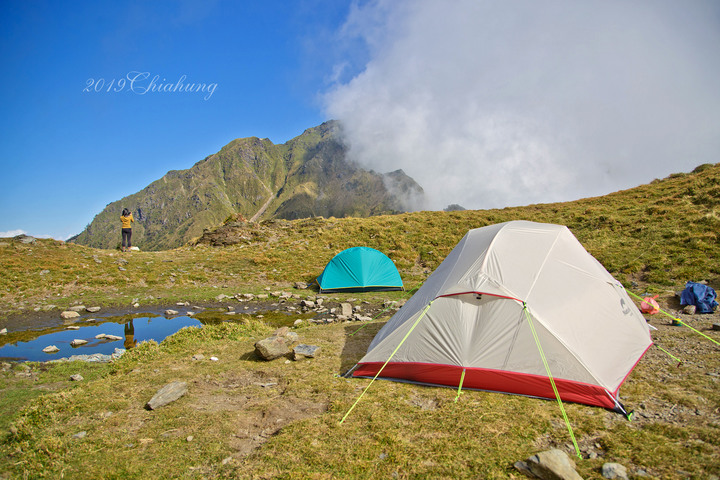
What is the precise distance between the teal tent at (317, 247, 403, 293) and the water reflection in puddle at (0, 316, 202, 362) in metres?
A: 7.87

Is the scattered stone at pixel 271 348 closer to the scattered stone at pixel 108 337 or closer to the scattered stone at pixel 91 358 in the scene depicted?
the scattered stone at pixel 91 358

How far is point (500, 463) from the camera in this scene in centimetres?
450

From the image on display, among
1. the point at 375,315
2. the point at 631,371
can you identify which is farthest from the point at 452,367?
the point at 375,315

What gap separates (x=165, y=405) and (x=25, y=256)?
2272 cm

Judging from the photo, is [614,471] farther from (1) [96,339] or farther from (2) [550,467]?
(1) [96,339]

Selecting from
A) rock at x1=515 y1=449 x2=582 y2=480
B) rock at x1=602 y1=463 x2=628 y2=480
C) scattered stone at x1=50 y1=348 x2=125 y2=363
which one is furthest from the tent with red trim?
scattered stone at x1=50 y1=348 x2=125 y2=363

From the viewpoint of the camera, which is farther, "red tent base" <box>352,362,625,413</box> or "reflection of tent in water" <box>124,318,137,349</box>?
"reflection of tent in water" <box>124,318,137,349</box>

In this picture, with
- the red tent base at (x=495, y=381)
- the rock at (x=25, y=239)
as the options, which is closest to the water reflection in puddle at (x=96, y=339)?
the red tent base at (x=495, y=381)

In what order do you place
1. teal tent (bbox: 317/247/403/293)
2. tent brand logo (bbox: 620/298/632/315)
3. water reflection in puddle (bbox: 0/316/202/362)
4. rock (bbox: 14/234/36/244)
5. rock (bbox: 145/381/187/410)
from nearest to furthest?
rock (bbox: 145/381/187/410) → tent brand logo (bbox: 620/298/632/315) → water reflection in puddle (bbox: 0/316/202/362) → teal tent (bbox: 317/247/403/293) → rock (bbox: 14/234/36/244)

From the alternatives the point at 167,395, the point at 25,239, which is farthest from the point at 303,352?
the point at 25,239

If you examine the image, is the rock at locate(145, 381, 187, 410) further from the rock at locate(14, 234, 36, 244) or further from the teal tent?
the rock at locate(14, 234, 36, 244)

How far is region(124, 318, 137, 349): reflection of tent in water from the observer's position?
11.9 metres

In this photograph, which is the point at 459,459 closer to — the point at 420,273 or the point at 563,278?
the point at 563,278

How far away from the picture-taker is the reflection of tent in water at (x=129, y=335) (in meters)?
11.9
